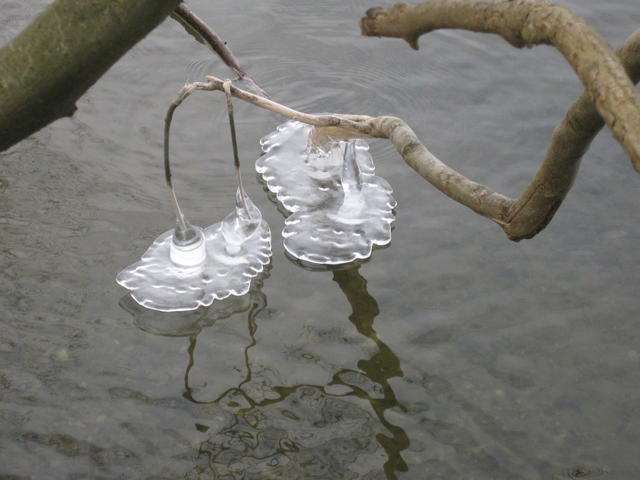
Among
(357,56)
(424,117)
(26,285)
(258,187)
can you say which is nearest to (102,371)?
(26,285)

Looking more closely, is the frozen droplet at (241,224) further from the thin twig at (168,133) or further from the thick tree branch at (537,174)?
the thick tree branch at (537,174)

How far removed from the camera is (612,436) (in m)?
2.38

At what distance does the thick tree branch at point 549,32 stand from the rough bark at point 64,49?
1.38 ft

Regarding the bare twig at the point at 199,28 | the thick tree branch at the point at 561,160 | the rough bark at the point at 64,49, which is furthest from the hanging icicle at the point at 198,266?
the rough bark at the point at 64,49

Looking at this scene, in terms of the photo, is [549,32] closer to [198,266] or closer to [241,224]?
[241,224]

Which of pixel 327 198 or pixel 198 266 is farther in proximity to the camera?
pixel 327 198

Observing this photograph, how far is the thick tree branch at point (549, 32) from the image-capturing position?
3.81ft

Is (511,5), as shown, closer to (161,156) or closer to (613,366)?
(613,366)

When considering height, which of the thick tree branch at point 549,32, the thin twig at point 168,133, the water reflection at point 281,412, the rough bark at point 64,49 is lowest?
the water reflection at point 281,412

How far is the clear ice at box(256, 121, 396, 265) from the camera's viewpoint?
3045mm

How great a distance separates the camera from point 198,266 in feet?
9.35

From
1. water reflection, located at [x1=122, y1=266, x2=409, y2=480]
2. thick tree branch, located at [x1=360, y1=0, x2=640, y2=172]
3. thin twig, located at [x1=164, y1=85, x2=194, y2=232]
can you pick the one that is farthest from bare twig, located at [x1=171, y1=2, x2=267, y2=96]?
water reflection, located at [x1=122, y1=266, x2=409, y2=480]

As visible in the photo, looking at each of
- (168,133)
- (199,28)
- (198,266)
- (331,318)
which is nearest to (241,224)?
(198,266)

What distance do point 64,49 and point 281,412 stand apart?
145 cm
